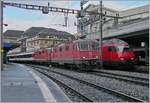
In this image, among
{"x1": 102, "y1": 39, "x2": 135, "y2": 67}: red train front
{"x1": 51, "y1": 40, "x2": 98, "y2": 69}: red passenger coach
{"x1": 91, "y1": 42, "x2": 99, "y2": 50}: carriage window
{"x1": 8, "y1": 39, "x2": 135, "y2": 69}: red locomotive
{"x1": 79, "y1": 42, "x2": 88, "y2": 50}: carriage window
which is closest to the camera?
{"x1": 51, "y1": 40, "x2": 98, "y2": 69}: red passenger coach

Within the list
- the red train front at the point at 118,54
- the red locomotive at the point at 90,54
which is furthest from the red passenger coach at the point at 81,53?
the red train front at the point at 118,54

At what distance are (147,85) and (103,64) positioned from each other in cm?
2190

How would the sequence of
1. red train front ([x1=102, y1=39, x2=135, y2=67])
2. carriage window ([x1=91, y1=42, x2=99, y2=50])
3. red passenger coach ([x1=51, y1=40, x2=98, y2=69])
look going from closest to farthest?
red passenger coach ([x1=51, y1=40, x2=98, y2=69])
carriage window ([x1=91, y1=42, x2=99, y2=50])
red train front ([x1=102, y1=39, x2=135, y2=67])

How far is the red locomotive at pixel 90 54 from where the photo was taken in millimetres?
31859

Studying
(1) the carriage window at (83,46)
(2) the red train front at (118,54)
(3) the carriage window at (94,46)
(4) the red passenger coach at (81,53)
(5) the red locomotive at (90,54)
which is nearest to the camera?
(4) the red passenger coach at (81,53)

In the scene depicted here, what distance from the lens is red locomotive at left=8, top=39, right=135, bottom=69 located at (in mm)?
→ 31859

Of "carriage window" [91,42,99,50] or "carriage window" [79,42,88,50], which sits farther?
"carriage window" [91,42,99,50]

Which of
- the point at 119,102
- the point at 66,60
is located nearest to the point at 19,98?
the point at 119,102

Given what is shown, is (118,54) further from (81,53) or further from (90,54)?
(81,53)

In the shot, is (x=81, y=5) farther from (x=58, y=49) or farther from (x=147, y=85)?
(x=147, y=85)

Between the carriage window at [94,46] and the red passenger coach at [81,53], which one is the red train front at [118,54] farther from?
the red passenger coach at [81,53]

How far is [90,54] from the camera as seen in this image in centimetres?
3216

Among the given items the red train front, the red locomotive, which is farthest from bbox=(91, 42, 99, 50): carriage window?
the red train front

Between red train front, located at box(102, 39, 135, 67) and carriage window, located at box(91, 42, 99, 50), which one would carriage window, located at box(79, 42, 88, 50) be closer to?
carriage window, located at box(91, 42, 99, 50)
